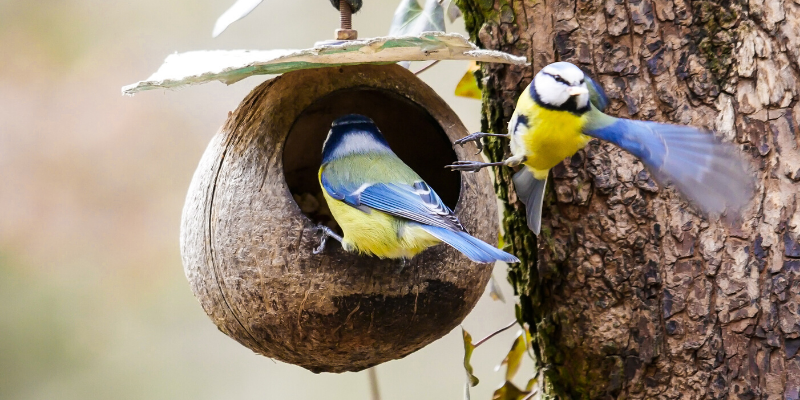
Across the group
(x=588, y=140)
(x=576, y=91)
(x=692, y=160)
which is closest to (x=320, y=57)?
(x=576, y=91)

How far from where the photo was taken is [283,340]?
76.8 inches

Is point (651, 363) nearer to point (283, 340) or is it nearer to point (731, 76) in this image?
point (731, 76)

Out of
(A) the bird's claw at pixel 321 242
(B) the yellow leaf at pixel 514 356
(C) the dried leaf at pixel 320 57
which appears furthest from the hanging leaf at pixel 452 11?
(B) the yellow leaf at pixel 514 356

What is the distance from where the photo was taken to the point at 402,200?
6.17 feet

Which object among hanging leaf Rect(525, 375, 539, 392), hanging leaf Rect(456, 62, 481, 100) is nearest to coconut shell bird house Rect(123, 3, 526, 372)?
hanging leaf Rect(456, 62, 481, 100)

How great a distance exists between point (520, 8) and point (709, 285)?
36.5 inches

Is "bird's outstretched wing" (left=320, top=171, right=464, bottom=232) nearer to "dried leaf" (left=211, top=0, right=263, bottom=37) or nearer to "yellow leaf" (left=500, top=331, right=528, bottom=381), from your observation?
"dried leaf" (left=211, top=0, right=263, bottom=37)

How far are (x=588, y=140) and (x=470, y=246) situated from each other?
46cm

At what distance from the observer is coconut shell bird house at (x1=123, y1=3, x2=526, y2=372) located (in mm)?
1864

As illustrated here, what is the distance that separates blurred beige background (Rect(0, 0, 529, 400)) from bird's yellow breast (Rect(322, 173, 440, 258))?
215 centimetres

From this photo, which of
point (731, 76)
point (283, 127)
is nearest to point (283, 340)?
point (283, 127)

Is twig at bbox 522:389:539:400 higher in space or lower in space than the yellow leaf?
lower

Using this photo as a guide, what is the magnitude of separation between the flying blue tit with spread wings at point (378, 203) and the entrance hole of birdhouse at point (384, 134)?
13.6 inches

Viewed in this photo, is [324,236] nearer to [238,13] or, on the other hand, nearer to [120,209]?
[238,13]
